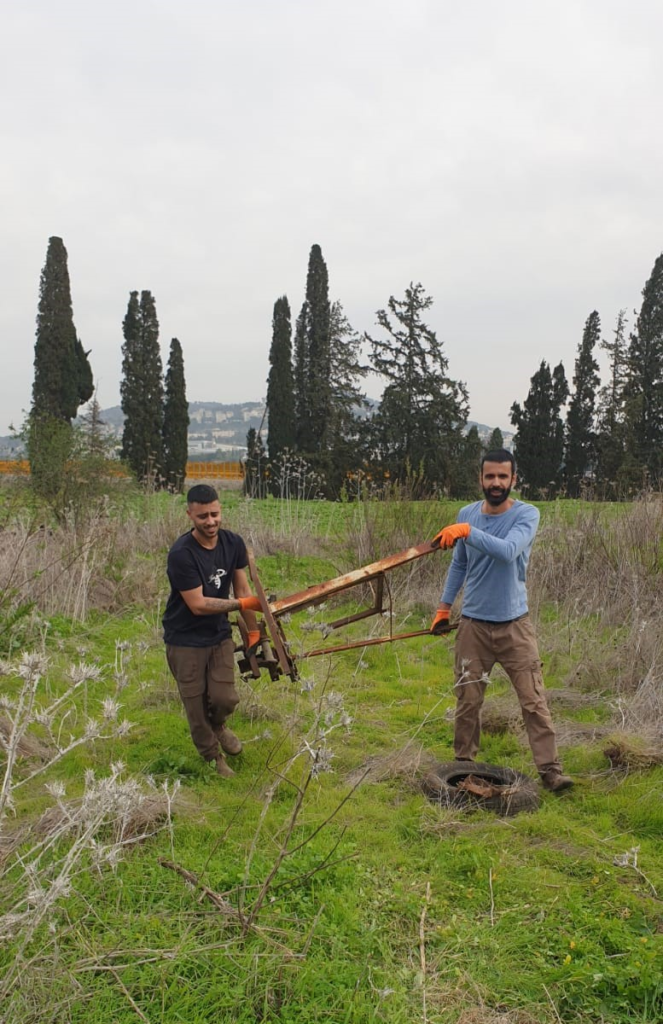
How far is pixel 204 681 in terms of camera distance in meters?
4.20

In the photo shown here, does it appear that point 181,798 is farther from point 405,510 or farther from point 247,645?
point 405,510

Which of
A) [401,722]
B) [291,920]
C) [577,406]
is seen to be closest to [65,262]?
[577,406]

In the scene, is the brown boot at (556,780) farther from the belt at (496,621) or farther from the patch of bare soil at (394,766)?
the belt at (496,621)

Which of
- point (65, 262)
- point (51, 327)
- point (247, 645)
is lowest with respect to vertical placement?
point (247, 645)

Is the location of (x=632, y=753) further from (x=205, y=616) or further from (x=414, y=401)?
(x=414, y=401)

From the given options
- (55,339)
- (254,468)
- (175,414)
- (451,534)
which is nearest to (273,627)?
(451,534)

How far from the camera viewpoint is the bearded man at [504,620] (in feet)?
13.1

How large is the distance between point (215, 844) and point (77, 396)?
86.5ft

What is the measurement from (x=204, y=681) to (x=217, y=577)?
615 millimetres

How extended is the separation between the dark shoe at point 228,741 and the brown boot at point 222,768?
0.10m

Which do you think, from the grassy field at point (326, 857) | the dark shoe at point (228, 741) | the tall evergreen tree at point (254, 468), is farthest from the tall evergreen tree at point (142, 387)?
the dark shoe at point (228, 741)

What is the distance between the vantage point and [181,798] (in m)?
3.87

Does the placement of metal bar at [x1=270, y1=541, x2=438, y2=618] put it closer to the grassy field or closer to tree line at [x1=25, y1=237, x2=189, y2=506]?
the grassy field

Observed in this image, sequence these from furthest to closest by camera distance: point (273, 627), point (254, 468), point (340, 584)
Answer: point (254, 468) → point (340, 584) → point (273, 627)
